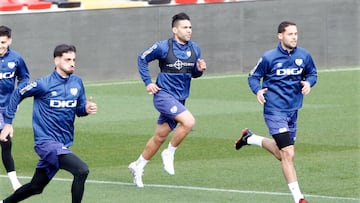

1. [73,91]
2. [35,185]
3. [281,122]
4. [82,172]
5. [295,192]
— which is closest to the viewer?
[82,172]

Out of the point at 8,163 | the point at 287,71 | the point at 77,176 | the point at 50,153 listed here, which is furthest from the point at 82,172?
the point at 287,71

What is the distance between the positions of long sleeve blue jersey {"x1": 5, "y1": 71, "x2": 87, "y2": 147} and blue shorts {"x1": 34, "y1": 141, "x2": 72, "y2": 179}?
7 cm

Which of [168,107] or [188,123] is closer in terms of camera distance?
[188,123]

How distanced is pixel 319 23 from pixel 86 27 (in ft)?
22.1

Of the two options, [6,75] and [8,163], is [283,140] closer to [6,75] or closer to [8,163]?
[8,163]

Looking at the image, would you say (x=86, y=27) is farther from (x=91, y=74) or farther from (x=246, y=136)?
(x=246, y=136)

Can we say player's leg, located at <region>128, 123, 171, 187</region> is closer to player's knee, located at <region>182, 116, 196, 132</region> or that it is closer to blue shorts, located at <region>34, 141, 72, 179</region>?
player's knee, located at <region>182, 116, 196, 132</region>

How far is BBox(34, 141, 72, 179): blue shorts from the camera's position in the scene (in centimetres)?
1357

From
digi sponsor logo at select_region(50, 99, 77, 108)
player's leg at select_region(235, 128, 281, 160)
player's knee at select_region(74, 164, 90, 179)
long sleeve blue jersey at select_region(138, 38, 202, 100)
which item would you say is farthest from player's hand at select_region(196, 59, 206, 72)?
player's knee at select_region(74, 164, 90, 179)

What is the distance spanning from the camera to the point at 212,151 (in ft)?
63.3

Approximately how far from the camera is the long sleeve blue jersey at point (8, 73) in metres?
16.5

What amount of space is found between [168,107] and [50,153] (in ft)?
10.9

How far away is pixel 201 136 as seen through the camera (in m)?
21.2

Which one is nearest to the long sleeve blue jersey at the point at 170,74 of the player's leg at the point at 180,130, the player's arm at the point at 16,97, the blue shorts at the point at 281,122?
the player's leg at the point at 180,130
